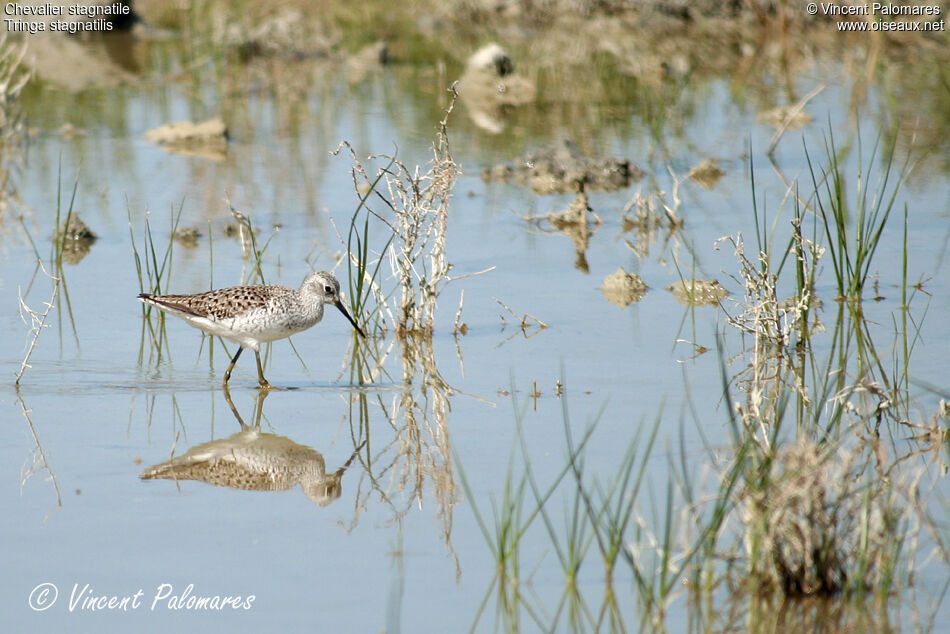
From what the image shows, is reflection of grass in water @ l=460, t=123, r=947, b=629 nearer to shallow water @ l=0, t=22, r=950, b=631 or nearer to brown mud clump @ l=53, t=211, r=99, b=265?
shallow water @ l=0, t=22, r=950, b=631

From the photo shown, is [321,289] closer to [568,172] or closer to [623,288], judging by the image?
[623,288]

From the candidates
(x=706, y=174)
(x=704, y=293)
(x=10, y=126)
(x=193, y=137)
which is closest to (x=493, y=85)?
(x=193, y=137)

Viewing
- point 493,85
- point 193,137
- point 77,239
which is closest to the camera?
point 77,239

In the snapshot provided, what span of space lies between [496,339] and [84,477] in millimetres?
3318

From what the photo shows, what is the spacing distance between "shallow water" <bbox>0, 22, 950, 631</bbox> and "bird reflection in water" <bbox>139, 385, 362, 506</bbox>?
0.30 ft

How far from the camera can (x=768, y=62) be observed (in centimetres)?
2008

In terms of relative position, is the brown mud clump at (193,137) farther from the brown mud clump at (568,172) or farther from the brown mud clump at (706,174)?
the brown mud clump at (706,174)

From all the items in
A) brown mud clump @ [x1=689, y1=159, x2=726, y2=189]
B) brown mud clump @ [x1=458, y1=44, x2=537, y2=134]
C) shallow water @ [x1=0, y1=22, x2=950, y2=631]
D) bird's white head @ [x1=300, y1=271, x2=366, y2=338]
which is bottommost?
shallow water @ [x1=0, y1=22, x2=950, y2=631]

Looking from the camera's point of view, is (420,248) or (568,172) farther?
(568,172)

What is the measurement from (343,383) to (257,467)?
146cm

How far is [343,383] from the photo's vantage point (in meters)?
7.98

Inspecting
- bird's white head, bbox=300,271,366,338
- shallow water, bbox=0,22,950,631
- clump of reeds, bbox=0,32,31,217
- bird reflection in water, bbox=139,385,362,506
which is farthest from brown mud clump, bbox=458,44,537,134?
bird reflection in water, bbox=139,385,362,506

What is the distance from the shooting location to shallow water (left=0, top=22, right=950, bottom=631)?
17.2 ft

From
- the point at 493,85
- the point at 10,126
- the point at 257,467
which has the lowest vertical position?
the point at 257,467
